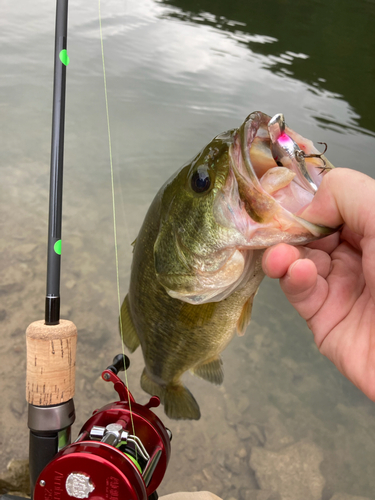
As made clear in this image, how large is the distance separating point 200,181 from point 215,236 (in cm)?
16

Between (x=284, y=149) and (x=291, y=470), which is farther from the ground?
(x=284, y=149)

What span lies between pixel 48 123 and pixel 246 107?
275 cm

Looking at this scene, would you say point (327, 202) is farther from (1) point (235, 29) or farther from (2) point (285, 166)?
(1) point (235, 29)

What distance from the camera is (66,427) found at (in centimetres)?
139

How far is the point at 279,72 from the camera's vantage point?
7.03 m

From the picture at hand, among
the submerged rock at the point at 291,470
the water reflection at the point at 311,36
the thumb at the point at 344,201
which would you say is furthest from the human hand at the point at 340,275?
the water reflection at the point at 311,36

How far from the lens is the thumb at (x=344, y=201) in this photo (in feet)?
3.14

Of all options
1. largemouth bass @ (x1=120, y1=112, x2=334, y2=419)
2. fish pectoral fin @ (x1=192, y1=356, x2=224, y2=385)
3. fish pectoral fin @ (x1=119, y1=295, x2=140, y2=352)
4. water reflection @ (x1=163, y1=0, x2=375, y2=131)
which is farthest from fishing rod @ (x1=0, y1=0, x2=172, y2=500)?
water reflection @ (x1=163, y1=0, x2=375, y2=131)

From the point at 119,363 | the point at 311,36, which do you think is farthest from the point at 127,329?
the point at 311,36

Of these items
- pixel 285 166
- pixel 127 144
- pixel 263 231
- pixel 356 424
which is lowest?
pixel 356 424

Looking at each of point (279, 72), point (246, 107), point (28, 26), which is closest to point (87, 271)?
point (246, 107)

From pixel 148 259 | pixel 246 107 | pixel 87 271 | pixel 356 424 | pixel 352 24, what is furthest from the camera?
pixel 352 24

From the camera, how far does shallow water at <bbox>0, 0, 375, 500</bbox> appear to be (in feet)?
7.87

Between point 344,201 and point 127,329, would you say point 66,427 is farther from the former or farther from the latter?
point 344,201
